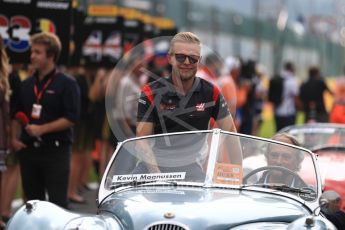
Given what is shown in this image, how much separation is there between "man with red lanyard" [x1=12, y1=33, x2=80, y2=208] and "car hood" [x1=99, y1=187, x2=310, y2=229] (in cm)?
229

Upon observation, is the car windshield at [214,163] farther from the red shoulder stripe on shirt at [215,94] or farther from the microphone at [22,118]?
the microphone at [22,118]

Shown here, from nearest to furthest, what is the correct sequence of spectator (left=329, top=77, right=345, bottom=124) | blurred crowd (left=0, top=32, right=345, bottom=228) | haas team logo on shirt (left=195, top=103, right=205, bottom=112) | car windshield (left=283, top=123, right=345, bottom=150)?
haas team logo on shirt (left=195, top=103, right=205, bottom=112) → blurred crowd (left=0, top=32, right=345, bottom=228) → car windshield (left=283, top=123, right=345, bottom=150) → spectator (left=329, top=77, right=345, bottom=124)

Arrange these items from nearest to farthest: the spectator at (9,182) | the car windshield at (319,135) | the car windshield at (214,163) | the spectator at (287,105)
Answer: the car windshield at (214,163) < the spectator at (9,182) < the car windshield at (319,135) < the spectator at (287,105)

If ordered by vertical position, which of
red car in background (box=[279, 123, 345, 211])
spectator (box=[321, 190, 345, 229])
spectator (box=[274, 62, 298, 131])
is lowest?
spectator (box=[274, 62, 298, 131])

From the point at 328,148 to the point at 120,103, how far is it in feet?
12.0

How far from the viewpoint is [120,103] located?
8117mm

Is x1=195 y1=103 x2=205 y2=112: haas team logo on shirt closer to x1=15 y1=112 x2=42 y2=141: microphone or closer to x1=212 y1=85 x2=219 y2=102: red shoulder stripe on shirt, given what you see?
x1=212 y1=85 x2=219 y2=102: red shoulder stripe on shirt

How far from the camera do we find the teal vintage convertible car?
6.16m

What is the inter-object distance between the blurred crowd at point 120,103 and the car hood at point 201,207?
118 centimetres

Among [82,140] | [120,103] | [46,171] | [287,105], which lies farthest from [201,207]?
[287,105]

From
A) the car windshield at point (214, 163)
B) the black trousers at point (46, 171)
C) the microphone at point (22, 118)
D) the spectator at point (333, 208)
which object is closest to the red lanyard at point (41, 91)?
the microphone at point (22, 118)

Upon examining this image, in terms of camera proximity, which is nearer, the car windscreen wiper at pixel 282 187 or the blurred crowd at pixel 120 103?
the car windscreen wiper at pixel 282 187

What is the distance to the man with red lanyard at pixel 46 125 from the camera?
29.3 feet

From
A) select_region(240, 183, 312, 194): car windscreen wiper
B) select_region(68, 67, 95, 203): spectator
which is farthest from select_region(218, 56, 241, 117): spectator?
select_region(68, 67, 95, 203): spectator
